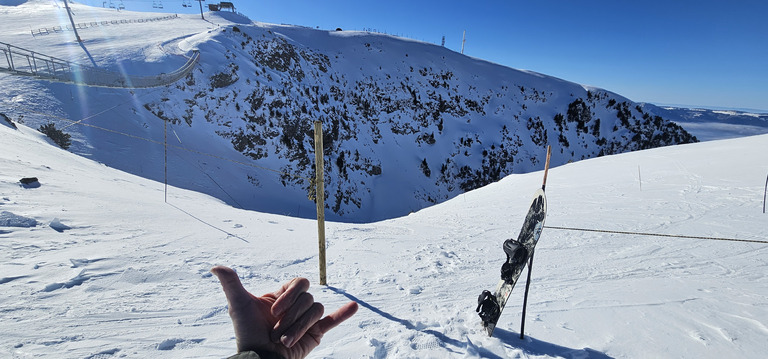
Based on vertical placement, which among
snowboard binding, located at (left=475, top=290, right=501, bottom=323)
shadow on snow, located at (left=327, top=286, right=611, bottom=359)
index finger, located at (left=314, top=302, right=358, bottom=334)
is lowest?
shadow on snow, located at (left=327, top=286, right=611, bottom=359)

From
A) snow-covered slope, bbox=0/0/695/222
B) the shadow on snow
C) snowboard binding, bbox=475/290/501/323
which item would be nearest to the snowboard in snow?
snowboard binding, bbox=475/290/501/323

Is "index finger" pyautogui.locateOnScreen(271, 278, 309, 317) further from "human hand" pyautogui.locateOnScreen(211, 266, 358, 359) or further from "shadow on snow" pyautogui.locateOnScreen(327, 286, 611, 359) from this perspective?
"shadow on snow" pyautogui.locateOnScreen(327, 286, 611, 359)

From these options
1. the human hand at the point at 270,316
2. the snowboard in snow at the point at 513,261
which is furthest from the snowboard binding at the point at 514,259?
the human hand at the point at 270,316

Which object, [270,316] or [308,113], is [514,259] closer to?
[270,316]

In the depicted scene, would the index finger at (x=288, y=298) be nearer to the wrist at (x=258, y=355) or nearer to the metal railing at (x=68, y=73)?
the wrist at (x=258, y=355)

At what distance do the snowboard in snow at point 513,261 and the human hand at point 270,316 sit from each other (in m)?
2.19

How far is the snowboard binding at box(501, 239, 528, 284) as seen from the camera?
3.40 metres

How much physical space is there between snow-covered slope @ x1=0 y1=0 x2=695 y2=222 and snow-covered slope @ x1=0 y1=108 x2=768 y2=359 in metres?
2.19

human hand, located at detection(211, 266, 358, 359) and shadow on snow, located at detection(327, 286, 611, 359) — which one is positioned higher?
human hand, located at detection(211, 266, 358, 359)

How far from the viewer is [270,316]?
2.37 m

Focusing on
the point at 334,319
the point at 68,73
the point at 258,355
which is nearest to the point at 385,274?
the point at 334,319

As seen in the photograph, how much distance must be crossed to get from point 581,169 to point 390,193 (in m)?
20.8

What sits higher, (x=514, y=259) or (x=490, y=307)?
(x=514, y=259)

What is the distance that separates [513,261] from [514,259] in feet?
0.10
